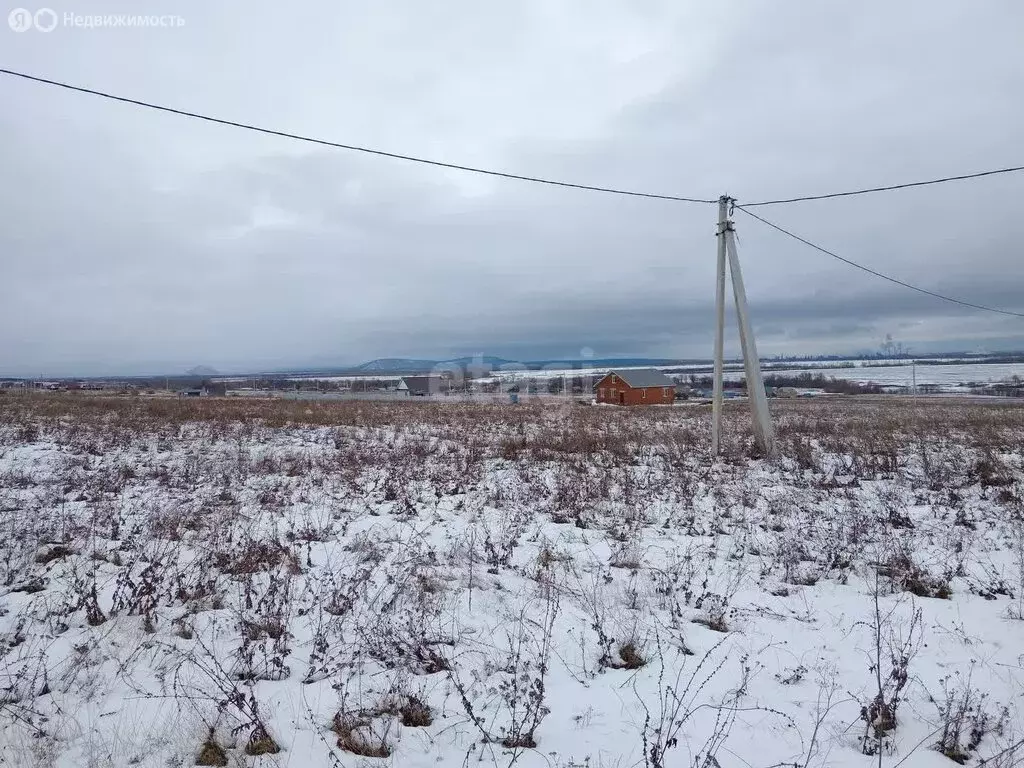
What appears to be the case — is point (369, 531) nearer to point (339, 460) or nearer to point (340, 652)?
point (340, 652)

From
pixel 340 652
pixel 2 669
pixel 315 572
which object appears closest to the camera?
pixel 2 669

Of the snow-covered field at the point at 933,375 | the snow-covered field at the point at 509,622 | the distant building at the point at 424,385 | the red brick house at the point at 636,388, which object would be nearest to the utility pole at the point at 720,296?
the snow-covered field at the point at 509,622

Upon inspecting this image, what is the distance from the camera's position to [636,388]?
56969 millimetres

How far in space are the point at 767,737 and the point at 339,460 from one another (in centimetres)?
937

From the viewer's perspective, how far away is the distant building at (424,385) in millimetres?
77250

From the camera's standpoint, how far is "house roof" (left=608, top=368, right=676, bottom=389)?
5759cm

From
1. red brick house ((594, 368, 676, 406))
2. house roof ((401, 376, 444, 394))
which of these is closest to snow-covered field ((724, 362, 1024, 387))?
red brick house ((594, 368, 676, 406))

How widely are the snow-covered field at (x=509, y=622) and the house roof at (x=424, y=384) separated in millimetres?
68631

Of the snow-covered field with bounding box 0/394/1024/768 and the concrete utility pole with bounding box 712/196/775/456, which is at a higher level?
the concrete utility pole with bounding box 712/196/775/456

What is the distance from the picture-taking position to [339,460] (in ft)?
35.9

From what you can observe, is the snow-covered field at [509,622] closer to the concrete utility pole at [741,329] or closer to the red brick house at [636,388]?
the concrete utility pole at [741,329]

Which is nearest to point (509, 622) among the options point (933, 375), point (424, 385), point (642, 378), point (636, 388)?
point (636, 388)

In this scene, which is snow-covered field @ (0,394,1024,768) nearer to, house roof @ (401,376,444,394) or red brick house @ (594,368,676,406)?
red brick house @ (594,368,676,406)

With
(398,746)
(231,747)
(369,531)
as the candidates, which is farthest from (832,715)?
(369,531)
